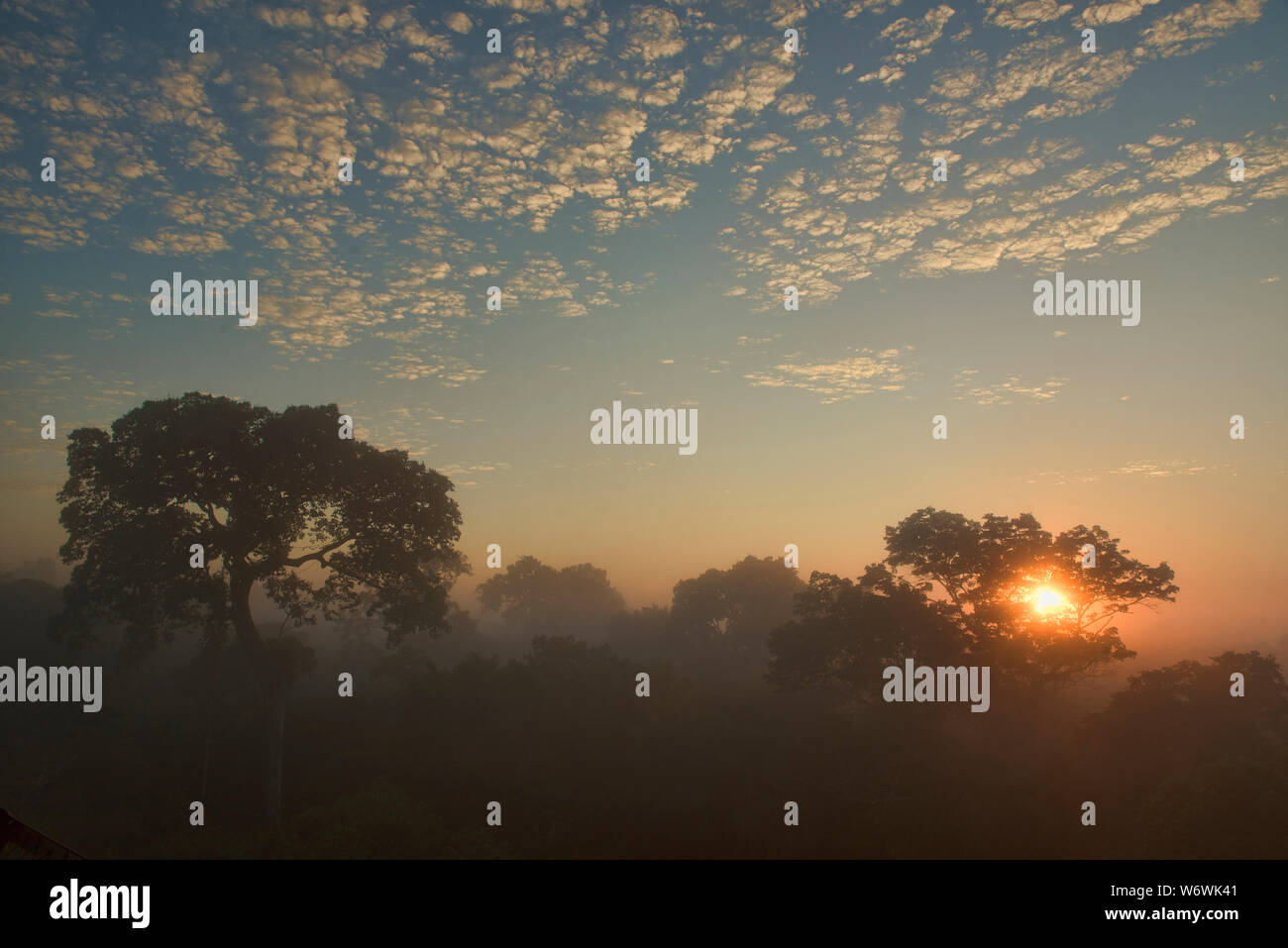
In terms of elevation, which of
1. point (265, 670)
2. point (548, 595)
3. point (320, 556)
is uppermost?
point (320, 556)

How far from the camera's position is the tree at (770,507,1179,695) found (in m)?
30.8

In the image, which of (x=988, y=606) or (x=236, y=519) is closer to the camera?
(x=236, y=519)

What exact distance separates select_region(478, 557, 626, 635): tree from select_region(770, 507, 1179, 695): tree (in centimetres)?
6589

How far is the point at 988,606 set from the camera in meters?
31.8

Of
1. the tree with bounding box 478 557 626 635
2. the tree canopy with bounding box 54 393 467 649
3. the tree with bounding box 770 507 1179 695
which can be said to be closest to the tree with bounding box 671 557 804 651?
the tree with bounding box 478 557 626 635

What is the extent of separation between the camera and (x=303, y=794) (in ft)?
77.9

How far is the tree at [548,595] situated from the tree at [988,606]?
6589cm

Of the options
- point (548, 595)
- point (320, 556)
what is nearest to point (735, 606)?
point (548, 595)

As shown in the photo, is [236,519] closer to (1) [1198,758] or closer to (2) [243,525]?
(2) [243,525]

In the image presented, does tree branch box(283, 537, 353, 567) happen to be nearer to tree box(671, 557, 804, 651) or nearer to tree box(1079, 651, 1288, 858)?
tree box(1079, 651, 1288, 858)

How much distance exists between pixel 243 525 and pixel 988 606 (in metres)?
35.1
